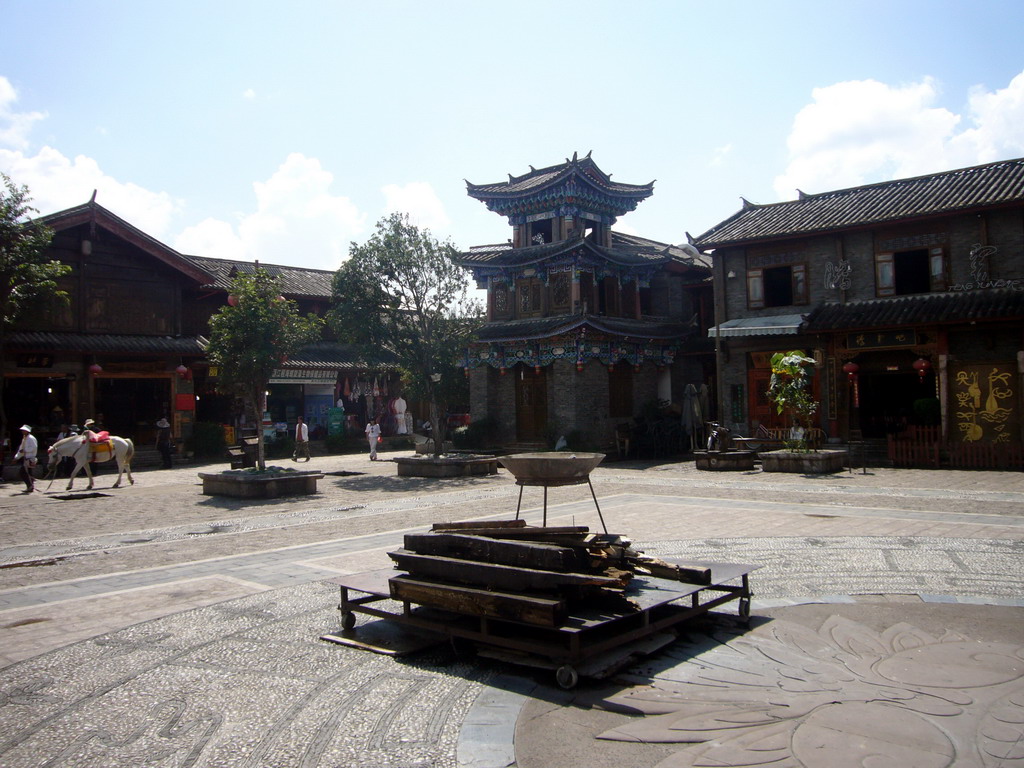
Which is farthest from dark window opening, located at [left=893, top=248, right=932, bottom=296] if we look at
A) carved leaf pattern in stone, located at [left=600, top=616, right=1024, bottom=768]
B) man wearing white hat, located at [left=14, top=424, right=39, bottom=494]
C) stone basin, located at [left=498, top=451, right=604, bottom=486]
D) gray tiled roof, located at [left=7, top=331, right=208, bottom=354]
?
man wearing white hat, located at [left=14, top=424, right=39, bottom=494]

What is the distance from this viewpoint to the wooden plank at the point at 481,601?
4.72m

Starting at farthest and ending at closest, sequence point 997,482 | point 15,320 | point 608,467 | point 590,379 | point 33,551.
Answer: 1. point 590,379
2. point 608,467
3. point 15,320
4. point 997,482
5. point 33,551

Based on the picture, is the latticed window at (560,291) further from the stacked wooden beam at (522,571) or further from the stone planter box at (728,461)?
the stacked wooden beam at (522,571)

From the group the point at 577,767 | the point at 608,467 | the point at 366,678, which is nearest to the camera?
the point at 577,767

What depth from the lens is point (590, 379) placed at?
24844mm

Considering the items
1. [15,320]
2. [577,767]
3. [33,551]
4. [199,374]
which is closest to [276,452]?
[199,374]

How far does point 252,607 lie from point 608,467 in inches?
619

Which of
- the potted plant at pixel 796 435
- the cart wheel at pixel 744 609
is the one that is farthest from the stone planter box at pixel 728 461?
the cart wheel at pixel 744 609

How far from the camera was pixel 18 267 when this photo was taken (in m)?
19.7

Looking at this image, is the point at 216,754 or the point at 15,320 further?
the point at 15,320

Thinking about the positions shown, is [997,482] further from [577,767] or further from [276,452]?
[276,452]

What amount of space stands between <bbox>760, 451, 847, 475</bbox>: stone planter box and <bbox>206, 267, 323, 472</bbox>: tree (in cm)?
1135

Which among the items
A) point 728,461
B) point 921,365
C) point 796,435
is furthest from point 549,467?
point 921,365

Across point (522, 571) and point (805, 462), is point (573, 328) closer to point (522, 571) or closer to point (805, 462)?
point (805, 462)
